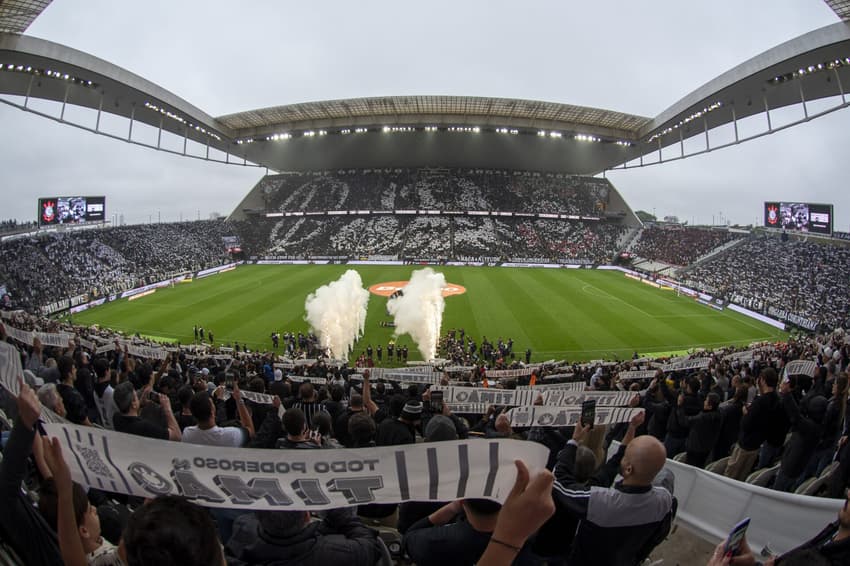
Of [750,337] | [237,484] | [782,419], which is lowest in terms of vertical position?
[750,337]

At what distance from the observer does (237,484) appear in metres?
3.61

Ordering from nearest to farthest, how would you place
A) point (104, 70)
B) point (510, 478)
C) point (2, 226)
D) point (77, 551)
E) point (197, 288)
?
point (77, 551)
point (510, 478)
point (104, 70)
point (197, 288)
point (2, 226)

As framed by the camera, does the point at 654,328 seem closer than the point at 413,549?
No

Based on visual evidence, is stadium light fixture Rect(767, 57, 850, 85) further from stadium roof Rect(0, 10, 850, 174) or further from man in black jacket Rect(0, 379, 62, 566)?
man in black jacket Rect(0, 379, 62, 566)

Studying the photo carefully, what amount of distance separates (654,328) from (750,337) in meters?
6.19

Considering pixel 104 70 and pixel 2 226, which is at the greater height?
pixel 104 70

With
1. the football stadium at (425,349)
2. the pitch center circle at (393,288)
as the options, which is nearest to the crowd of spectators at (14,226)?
the football stadium at (425,349)

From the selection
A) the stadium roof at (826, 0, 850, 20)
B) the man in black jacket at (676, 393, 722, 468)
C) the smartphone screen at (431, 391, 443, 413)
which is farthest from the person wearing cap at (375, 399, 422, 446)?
the stadium roof at (826, 0, 850, 20)

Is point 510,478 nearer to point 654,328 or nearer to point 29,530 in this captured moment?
point 29,530

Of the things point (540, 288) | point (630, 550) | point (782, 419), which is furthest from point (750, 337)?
point (630, 550)

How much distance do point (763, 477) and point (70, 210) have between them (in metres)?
71.0

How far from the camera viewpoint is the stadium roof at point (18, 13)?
2986cm

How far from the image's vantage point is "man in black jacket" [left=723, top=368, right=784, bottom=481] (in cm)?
683

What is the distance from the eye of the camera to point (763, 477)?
22.9 feet
